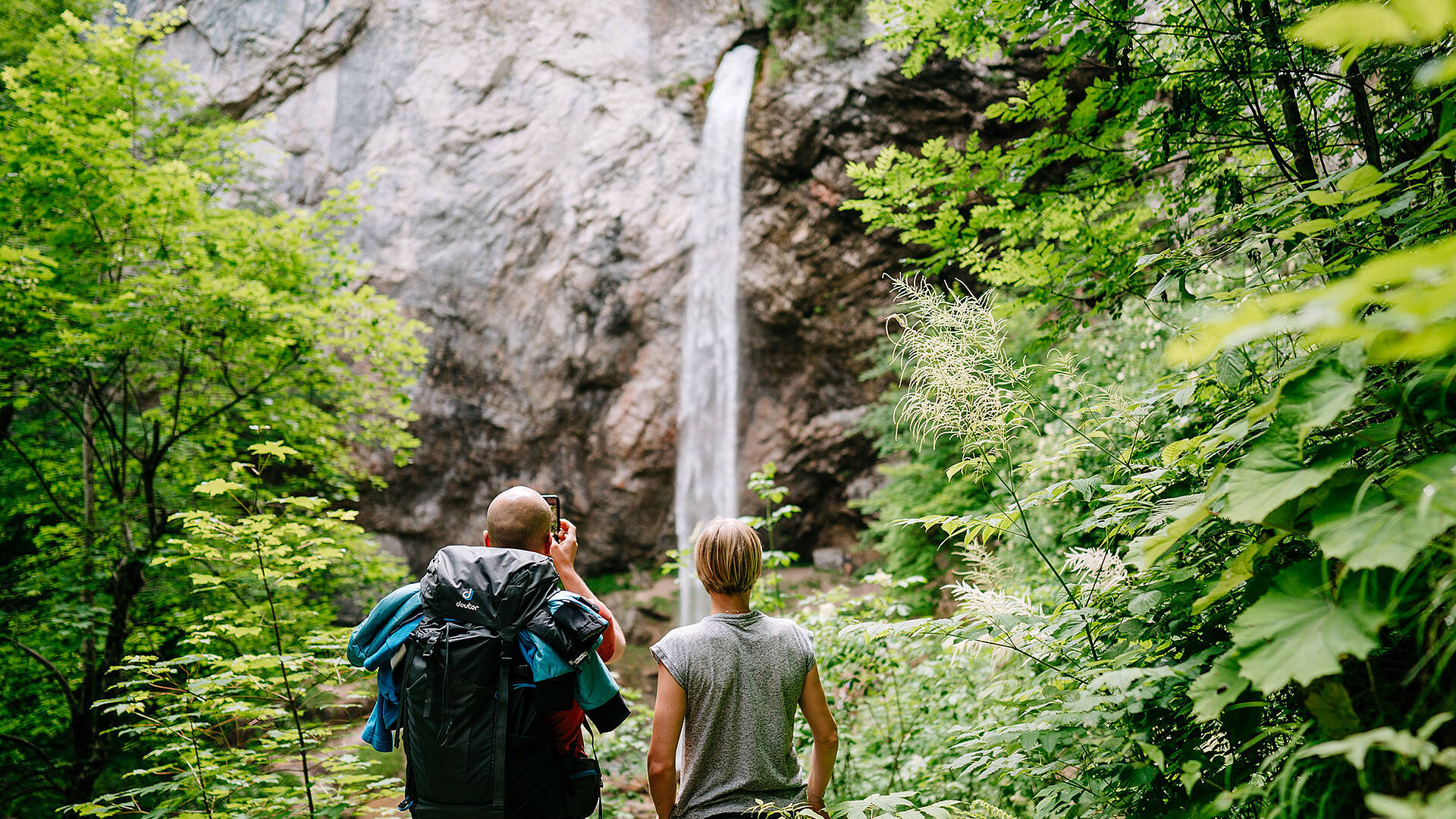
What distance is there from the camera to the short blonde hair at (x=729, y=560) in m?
1.91

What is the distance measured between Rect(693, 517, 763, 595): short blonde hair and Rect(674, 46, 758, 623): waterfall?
33.5ft

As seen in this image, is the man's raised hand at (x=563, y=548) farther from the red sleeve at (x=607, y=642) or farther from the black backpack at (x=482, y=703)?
the black backpack at (x=482, y=703)

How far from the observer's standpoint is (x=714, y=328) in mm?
12422

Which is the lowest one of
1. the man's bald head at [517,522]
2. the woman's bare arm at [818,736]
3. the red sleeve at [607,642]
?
the woman's bare arm at [818,736]

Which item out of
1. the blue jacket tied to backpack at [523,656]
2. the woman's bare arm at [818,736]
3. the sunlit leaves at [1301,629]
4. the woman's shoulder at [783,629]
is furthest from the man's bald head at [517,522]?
the sunlit leaves at [1301,629]

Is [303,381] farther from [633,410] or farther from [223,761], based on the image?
[633,410]

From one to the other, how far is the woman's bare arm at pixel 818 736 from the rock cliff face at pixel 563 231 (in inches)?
395

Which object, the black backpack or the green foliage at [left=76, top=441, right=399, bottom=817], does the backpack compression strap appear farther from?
the green foliage at [left=76, top=441, right=399, bottom=817]

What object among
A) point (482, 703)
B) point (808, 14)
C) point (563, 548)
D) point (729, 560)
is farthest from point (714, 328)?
point (482, 703)

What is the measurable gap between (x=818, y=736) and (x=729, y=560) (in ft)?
1.96

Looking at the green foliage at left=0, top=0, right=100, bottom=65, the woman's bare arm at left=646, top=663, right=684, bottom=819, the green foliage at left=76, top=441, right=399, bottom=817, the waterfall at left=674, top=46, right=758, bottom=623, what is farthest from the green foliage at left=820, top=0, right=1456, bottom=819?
the green foliage at left=0, top=0, right=100, bottom=65

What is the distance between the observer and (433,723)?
188 centimetres

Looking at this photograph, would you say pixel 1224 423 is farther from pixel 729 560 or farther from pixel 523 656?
pixel 523 656

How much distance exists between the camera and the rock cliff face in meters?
11.9
